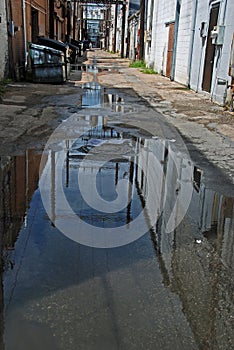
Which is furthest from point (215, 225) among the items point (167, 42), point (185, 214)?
point (167, 42)

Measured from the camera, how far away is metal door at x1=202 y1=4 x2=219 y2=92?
1176 centimetres

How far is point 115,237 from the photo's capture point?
3.32 meters

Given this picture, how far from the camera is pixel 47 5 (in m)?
20.4

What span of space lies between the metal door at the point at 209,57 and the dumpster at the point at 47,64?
502cm

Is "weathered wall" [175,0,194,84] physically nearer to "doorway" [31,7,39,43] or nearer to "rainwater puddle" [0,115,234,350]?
"doorway" [31,7,39,43]

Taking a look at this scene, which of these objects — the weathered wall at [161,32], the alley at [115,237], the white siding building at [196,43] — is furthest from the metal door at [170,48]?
the alley at [115,237]

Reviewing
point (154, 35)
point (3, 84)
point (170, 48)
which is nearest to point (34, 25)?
point (170, 48)

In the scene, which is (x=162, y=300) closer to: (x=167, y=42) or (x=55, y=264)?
(x=55, y=264)

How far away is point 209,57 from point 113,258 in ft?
34.9

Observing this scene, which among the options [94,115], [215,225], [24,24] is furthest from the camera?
[24,24]

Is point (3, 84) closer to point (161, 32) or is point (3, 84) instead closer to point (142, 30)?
point (161, 32)

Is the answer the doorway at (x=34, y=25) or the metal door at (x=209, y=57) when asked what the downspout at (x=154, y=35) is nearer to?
the doorway at (x=34, y=25)

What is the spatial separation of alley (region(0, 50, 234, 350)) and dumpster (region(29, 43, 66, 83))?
6.87m

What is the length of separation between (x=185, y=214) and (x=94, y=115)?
5004 mm
